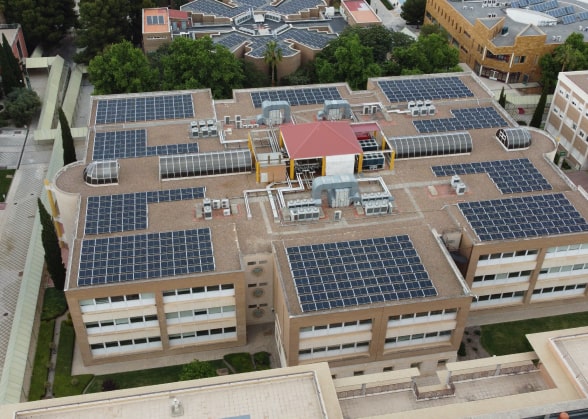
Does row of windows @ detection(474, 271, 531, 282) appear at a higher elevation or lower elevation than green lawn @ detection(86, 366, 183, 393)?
higher

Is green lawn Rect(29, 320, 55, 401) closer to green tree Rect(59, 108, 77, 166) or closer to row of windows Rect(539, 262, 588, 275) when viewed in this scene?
green tree Rect(59, 108, 77, 166)

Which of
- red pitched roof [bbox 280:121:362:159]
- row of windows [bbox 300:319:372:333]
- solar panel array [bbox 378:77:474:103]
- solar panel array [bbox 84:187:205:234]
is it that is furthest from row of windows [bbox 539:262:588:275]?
solar panel array [bbox 84:187:205:234]

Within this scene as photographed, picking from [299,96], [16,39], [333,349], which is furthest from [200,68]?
[333,349]

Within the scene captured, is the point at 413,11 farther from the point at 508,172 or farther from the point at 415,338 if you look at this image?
the point at 415,338

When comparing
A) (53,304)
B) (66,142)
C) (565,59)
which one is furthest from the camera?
(565,59)

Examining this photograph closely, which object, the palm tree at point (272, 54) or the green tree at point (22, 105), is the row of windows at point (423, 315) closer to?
the palm tree at point (272, 54)

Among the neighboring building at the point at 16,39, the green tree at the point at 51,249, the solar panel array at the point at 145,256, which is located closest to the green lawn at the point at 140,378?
the solar panel array at the point at 145,256
